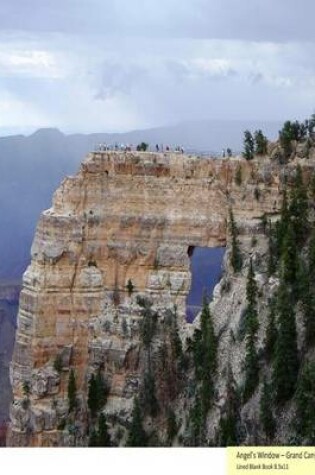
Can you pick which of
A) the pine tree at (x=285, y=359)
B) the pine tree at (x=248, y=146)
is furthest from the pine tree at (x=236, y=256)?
the pine tree at (x=285, y=359)

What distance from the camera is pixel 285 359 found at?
37.1 meters

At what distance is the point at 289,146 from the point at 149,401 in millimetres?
13216

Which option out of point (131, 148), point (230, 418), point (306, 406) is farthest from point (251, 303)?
point (131, 148)

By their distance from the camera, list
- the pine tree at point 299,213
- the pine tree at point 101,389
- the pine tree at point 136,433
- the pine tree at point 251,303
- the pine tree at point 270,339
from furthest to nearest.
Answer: the pine tree at point 101,389, the pine tree at point 136,433, the pine tree at point 299,213, the pine tree at point 251,303, the pine tree at point 270,339

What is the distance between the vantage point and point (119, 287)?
168 ft

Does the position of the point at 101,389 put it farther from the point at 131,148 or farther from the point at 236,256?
the point at 131,148

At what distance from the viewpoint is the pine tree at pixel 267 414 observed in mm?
35812

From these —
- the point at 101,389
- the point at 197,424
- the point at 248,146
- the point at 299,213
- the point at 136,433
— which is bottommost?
the point at 136,433

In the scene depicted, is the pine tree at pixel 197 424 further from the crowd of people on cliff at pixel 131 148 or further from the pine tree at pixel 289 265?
the crowd of people on cliff at pixel 131 148

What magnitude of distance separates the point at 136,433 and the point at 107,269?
A: 8.88m

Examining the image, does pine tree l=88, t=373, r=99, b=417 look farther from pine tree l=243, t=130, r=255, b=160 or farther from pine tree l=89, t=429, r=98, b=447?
pine tree l=243, t=130, r=255, b=160

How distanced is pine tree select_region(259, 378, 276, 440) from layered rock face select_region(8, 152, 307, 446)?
12.6 m

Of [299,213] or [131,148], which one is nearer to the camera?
[299,213]

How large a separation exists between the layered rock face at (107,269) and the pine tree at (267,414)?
1256 centimetres
